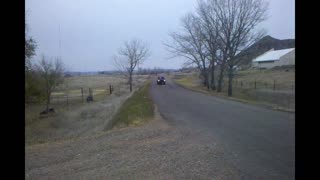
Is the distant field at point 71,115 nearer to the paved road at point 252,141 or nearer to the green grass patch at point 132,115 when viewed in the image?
the green grass patch at point 132,115

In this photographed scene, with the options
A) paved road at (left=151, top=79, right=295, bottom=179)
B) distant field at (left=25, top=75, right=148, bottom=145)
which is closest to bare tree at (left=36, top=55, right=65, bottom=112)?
distant field at (left=25, top=75, right=148, bottom=145)

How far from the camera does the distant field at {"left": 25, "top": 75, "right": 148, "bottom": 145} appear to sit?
17812mm

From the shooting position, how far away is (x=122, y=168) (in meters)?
6.96

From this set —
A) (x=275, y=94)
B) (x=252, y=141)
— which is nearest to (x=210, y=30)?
(x=275, y=94)

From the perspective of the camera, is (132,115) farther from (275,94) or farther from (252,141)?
(275,94)

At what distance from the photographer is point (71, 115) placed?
86.9 feet

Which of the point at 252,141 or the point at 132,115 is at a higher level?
the point at 252,141

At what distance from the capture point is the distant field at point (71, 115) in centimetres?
1781

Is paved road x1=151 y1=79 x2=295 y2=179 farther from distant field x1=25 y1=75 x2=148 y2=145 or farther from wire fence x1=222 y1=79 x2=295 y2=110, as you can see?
distant field x1=25 y1=75 x2=148 y2=145

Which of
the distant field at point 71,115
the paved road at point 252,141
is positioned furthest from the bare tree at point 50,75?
the paved road at point 252,141

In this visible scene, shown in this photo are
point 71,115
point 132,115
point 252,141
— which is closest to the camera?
point 252,141

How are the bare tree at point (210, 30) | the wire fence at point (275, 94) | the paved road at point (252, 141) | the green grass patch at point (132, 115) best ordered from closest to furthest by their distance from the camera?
the paved road at point (252, 141), the green grass patch at point (132, 115), the wire fence at point (275, 94), the bare tree at point (210, 30)

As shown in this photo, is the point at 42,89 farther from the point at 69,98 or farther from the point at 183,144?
the point at 183,144
